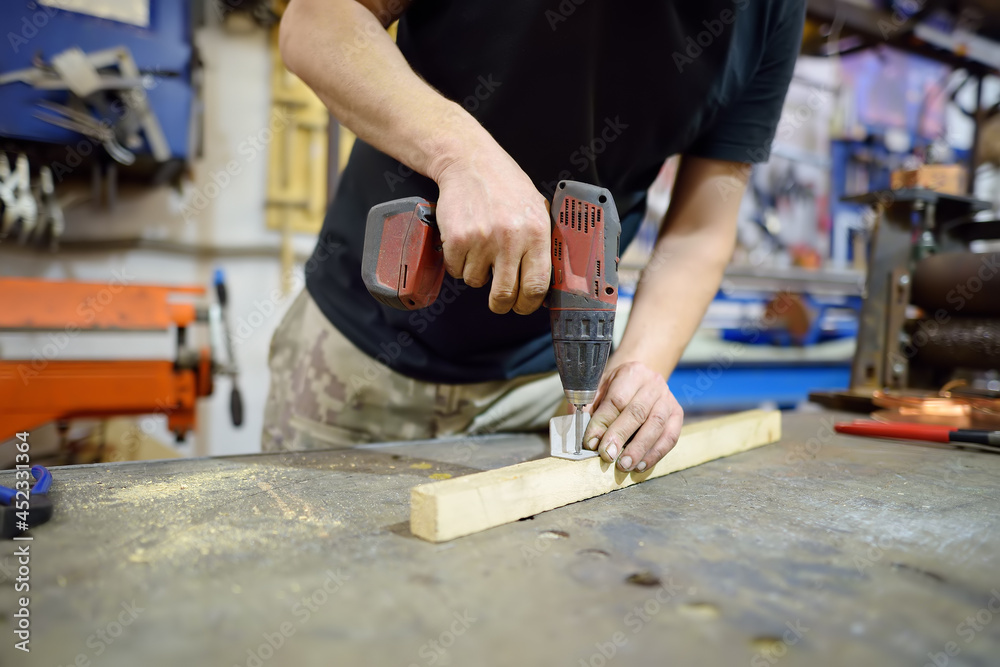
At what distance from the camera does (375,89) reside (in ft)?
2.72

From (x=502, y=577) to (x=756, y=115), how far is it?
3.39 feet

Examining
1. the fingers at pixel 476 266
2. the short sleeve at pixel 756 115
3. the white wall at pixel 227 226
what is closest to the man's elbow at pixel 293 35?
the fingers at pixel 476 266

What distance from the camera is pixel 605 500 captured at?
0.81 meters

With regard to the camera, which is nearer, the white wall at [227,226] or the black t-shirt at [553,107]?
the black t-shirt at [553,107]

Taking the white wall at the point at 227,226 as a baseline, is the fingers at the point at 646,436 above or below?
→ below

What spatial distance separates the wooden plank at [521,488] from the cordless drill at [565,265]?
0.13 meters

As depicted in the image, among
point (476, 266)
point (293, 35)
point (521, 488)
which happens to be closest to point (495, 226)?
point (476, 266)

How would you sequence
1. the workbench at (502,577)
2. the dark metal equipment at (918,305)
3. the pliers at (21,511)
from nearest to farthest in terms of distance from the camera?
1. the workbench at (502,577)
2. the pliers at (21,511)
3. the dark metal equipment at (918,305)

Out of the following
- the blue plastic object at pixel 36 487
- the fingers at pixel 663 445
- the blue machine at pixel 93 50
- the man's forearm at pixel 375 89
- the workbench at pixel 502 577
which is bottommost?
the workbench at pixel 502 577

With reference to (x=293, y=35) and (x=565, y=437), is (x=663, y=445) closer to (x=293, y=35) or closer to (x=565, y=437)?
(x=565, y=437)

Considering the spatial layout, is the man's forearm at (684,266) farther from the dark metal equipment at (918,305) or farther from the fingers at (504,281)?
the dark metal equipment at (918,305)

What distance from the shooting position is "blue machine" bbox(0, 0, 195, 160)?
1761mm

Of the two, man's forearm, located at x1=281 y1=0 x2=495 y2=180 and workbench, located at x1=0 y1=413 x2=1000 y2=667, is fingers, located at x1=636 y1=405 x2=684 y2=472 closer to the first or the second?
workbench, located at x1=0 y1=413 x2=1000 y2=667

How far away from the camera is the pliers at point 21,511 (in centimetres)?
60
